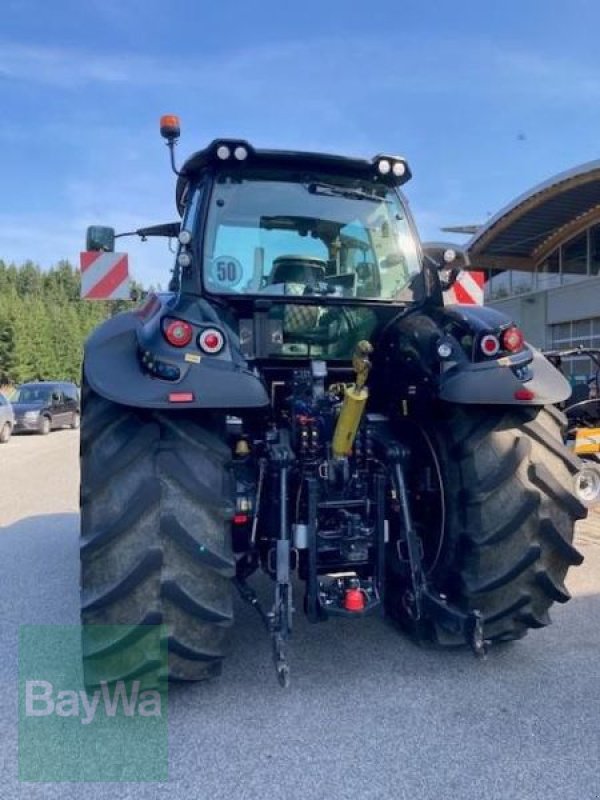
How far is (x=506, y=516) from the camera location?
328cm

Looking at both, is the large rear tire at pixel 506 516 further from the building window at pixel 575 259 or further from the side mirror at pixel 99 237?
the building window at pixel 575 259

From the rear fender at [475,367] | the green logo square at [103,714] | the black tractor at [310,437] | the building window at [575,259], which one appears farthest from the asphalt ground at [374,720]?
the building window at [575,259]

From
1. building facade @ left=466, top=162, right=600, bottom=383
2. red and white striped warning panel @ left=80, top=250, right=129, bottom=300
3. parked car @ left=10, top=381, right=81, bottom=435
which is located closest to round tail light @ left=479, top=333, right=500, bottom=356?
red and white striped warning panel @ left=80, top=250, right=129, bottom=300

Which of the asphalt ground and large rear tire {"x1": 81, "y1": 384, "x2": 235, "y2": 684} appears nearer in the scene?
the asphalt ground

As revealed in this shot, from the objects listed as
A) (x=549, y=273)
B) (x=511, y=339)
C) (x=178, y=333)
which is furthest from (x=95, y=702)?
(x=549, y=273)

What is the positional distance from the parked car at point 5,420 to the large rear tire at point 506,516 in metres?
17.3

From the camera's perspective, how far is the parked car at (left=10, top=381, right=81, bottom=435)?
824 inches

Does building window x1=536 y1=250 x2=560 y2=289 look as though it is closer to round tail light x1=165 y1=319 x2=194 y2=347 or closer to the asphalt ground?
the asphalt ground

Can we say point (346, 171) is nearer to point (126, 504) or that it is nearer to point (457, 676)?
point (126, 504)

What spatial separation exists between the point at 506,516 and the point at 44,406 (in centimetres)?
2022

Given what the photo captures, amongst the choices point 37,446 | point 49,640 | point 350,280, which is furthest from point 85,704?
point 37,446

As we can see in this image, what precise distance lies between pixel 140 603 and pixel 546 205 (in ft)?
72.1

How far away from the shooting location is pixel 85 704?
317 cm

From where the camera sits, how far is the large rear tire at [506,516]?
3.28 m
